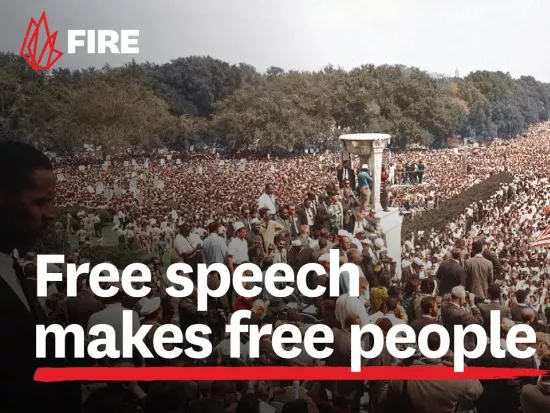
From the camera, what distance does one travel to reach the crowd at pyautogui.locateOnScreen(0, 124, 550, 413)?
3.72 m

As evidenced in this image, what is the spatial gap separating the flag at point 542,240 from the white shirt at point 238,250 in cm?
181

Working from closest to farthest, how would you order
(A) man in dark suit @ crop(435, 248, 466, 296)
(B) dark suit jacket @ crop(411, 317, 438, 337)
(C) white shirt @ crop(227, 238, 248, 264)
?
(B) dark suit jacket @ crop(411, 317, 438, 337) → (A) man in dark suit @ crop(435, 248, 466, 296) → (C) white shirt @ crop(227, 238, 248, 264)

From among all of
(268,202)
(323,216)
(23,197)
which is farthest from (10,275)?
(323,216)

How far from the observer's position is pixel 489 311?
3904 mm


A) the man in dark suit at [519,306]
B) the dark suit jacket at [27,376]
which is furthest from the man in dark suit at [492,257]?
the dark suit jacket at [27,376]

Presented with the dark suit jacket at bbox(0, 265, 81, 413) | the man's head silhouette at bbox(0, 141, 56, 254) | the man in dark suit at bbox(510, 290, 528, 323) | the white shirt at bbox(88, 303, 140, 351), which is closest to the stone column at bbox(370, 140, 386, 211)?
the man in dark suit at bbox(510, 290, 528, 323)

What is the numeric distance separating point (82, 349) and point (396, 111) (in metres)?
2.46

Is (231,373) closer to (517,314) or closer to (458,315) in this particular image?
(458,315)

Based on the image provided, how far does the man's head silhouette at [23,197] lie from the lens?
3.79m

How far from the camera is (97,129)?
448cm

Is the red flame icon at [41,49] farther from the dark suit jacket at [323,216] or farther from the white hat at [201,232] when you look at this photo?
the dark suit jacket at [323,216]

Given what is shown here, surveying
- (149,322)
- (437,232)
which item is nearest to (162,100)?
(149,322)

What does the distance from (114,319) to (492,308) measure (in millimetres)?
2180

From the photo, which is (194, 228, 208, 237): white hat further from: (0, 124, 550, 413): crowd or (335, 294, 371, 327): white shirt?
(335, 294, 371, 327): white shirt
